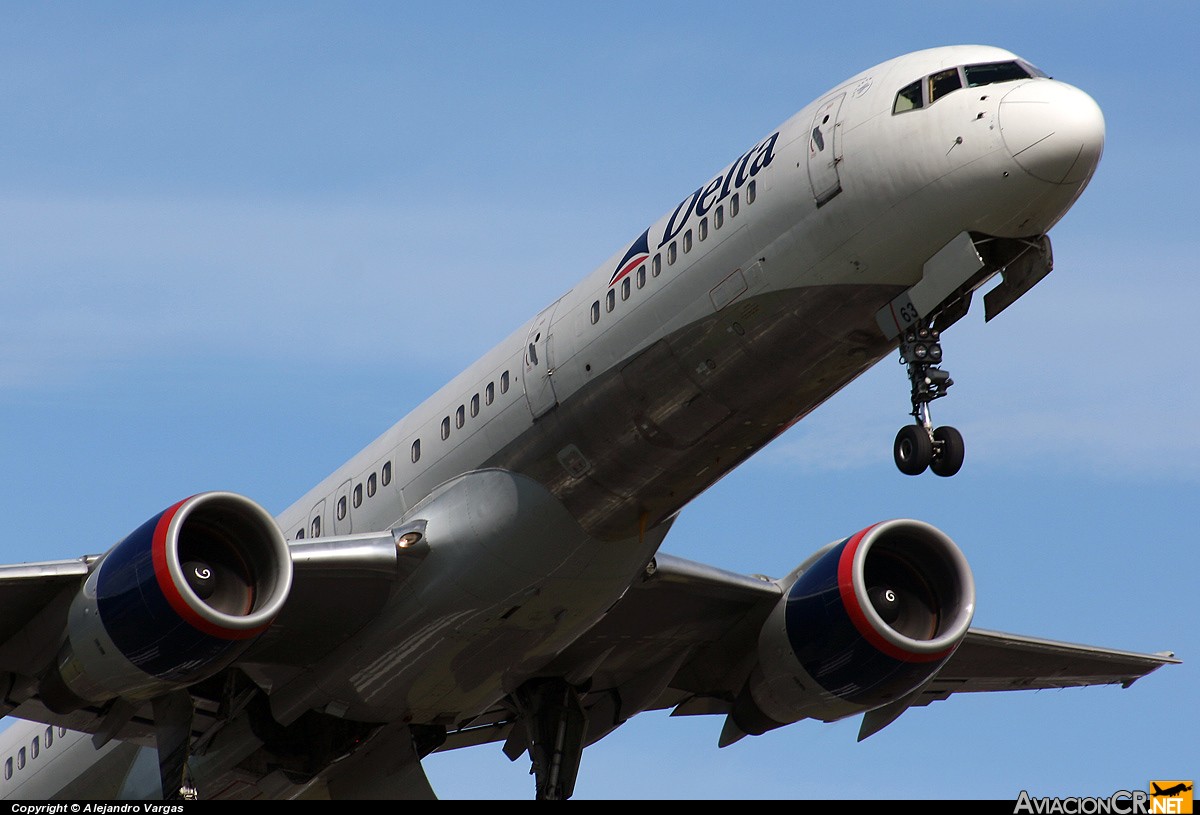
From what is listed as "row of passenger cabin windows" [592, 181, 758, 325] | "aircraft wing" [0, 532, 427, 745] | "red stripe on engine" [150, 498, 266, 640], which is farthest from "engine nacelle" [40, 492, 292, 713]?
"row of passenger cabin windows" [592, 181, 758, 325]

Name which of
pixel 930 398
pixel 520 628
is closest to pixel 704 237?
pixel 930 398

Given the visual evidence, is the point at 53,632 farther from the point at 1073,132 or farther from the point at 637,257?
the point at 1073,132

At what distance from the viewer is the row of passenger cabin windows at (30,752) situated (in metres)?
29.4

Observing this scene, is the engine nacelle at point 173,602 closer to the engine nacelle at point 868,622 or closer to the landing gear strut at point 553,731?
the landing gear strut at point 553,731

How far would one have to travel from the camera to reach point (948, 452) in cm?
2181

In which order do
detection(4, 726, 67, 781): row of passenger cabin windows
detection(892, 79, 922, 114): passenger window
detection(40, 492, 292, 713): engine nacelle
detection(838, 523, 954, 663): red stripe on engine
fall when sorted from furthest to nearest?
detection(4, 726, 67, 781): row of passenger cabin windows
detection(838, 523, 954, 663): red stripe on engine
detection(40, 492, 292, 713): engine nacelle
detection(892, 79, 922, 114): passenger window

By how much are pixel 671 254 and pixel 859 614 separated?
6.55 meters

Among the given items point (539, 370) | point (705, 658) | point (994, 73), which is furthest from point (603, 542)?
point (994, 73)

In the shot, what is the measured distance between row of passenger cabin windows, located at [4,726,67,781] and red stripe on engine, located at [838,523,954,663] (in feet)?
38.7

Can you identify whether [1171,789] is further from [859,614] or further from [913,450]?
[859,614]

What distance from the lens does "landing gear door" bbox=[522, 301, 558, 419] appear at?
24.1m

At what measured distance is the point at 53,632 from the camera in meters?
23.3

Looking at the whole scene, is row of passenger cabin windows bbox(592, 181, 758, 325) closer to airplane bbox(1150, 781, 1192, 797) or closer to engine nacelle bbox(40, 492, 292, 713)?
engine nacelle bbox(40, 492, 292, 713)

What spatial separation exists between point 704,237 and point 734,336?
4.58 ft
